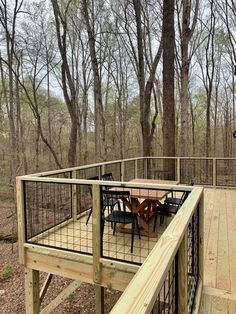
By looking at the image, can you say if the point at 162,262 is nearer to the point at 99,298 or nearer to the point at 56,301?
the point at 99,298

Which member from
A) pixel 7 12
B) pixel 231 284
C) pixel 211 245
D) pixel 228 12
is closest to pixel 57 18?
pixel 7 12

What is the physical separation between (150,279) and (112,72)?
642 inches

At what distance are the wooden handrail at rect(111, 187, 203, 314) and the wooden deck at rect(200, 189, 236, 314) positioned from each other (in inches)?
59.5

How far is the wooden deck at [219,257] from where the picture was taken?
2480 mm

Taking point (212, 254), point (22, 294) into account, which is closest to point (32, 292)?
point (212, 254)

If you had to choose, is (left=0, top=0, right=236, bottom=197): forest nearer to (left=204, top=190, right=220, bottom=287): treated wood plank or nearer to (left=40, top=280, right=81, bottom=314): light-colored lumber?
(left=204, top=190, right=220, bottom=287): treated wood plank

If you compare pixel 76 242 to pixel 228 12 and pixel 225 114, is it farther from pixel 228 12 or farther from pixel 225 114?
pixel 225 114

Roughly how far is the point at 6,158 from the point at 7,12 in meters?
10.2

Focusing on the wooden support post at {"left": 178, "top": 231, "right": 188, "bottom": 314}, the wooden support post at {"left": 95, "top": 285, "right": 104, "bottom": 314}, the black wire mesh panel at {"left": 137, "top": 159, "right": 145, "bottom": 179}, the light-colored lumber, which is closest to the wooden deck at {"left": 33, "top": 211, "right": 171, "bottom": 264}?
the wooden support post at {"left": 95, "top": 285, "right": 104, "bottom": 314}

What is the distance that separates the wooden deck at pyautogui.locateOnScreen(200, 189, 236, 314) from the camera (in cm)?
248

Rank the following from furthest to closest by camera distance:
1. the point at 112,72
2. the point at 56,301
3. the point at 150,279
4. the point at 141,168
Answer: the point at 112,72
the point at 141,168
the point at 56,301
the point at 150,279

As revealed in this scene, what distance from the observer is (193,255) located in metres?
2.32

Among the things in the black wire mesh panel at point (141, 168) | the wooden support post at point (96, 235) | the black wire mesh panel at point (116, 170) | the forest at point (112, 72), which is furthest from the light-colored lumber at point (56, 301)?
the forest at point (112, 72)

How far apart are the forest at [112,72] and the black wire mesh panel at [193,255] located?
5.09 meters
